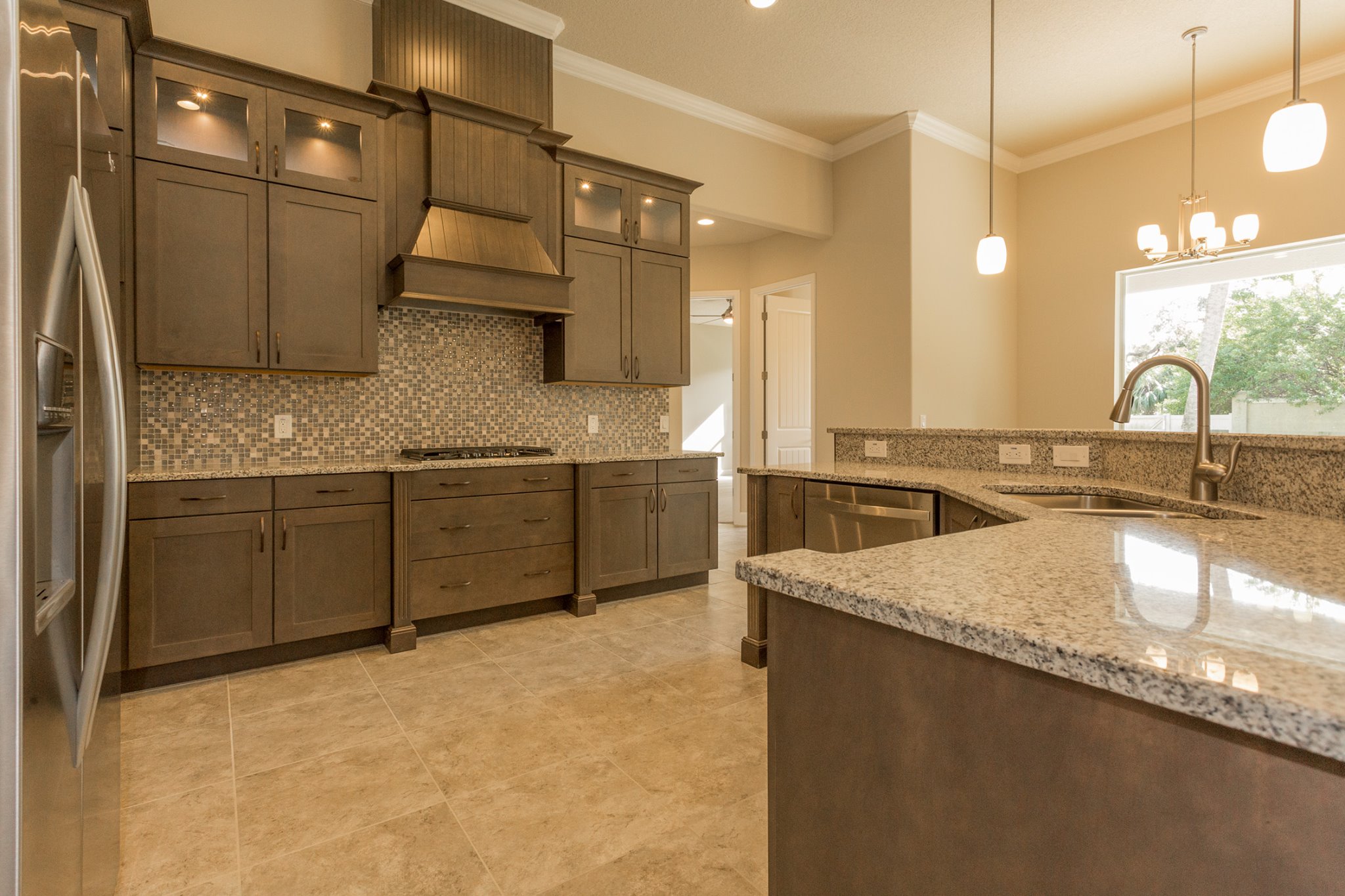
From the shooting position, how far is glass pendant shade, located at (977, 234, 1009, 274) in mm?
2740

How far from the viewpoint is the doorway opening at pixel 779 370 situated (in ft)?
20.2

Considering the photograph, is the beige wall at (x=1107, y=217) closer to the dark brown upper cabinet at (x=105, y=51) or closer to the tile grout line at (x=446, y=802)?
the tile grout line at (x=446, y=802)

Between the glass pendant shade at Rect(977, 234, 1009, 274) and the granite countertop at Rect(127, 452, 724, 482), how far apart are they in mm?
1945

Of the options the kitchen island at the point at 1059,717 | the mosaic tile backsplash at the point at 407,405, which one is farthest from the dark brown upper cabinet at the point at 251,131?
the kitchen island at the point at 1059,717

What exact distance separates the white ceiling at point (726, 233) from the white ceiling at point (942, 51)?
107 centimetres

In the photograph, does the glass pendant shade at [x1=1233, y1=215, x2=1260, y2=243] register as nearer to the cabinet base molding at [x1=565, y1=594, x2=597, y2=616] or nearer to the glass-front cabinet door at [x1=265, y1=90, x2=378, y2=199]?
the cabinet base molding at [x1=565, y1=594, x2=597, y2=616]

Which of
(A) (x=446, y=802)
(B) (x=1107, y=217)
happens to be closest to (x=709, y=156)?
(B) (x=1107, y=217)

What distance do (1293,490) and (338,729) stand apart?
9.31 ft

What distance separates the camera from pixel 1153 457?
219 cm

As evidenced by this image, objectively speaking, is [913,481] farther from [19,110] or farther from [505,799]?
[19,110]

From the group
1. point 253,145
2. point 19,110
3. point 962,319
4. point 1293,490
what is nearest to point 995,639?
point 19,110

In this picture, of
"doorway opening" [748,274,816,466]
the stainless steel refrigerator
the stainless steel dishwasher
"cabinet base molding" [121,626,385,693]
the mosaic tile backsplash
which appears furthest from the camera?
"doorway opening" [748,274,816,466]

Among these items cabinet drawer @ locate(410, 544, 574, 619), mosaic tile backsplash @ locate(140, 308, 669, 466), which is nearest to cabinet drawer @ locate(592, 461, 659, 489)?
cabinet drawer @ locate(410, 544, 574, 619)

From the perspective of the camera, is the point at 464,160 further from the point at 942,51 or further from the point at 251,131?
the point at 942,51
